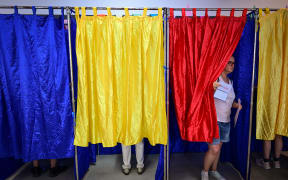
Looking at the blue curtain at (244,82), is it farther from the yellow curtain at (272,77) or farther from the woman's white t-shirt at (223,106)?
the woman's white t-shirt at (223,106)

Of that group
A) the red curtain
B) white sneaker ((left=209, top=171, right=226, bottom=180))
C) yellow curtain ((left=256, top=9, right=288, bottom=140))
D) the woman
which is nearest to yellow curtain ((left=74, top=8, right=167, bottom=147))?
the red curtain

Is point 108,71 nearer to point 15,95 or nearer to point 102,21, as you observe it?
point 102,21

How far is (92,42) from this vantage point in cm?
167

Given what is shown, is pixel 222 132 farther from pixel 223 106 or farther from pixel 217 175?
pixel 217 175

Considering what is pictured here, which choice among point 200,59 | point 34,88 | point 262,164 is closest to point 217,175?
point 262,164

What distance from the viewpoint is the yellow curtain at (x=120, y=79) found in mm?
1671

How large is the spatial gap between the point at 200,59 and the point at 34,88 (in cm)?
184

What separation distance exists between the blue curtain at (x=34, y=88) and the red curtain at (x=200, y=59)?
1231mm

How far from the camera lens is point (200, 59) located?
170cm

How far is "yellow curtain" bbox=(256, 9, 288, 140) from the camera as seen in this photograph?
1.71 meters

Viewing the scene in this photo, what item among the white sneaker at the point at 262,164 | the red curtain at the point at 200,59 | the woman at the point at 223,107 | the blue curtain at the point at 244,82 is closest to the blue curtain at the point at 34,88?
the red curtain at the point at 200,59

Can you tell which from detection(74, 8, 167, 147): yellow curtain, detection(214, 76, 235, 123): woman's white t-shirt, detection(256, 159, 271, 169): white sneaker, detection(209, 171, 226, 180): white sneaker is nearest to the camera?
detection(74, 8, 167, 147): yellow curtain

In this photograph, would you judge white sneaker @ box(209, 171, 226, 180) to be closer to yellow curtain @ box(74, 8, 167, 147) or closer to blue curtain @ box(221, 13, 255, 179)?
blue curtain @ box(221, 13, 255, 179)

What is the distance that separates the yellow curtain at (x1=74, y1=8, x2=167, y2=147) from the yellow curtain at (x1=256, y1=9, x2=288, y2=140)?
1107 millimetres
